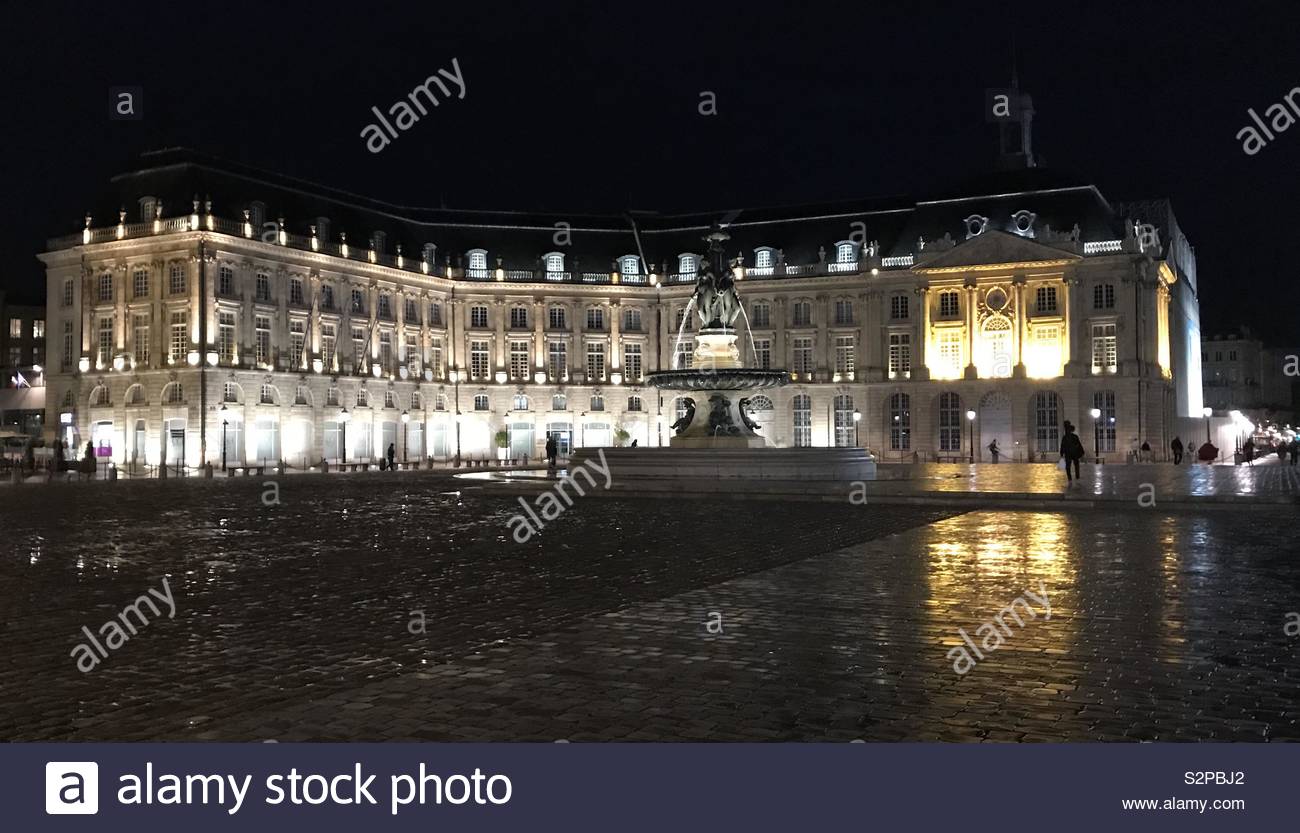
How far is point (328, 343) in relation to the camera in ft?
240

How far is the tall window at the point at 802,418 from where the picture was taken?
8388 cm

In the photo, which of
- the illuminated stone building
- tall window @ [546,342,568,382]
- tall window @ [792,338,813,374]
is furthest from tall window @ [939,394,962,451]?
tall window @ [546,342,568,382]

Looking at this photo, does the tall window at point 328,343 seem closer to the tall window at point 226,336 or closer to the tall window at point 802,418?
the tall window at point 226,336

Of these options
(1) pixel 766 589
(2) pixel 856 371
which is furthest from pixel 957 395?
(1) pixel 766 589

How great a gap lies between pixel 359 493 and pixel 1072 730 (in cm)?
3124

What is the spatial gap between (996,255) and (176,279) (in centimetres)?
4989

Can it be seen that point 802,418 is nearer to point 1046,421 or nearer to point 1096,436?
point 1046,421

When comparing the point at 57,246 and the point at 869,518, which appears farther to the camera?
the point at 57,246

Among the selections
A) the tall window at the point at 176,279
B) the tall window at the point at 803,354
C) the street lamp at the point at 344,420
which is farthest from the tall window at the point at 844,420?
the tall window at the point at 176,279

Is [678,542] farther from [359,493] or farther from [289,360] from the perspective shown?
[289,360]

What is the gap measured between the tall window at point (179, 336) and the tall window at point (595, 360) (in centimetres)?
2923

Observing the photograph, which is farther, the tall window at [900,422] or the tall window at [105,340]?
the tall window at [900,422]

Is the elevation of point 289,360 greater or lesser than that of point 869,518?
greater

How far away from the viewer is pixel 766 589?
41.9ft
